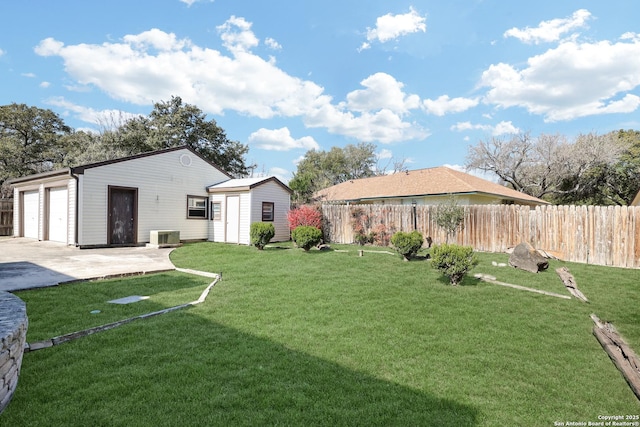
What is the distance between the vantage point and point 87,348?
3.59m

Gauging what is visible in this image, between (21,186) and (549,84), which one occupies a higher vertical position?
(549,84)

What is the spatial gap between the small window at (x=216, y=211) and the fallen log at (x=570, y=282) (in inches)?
513

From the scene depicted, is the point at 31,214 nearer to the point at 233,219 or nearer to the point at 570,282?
the point at 233,219

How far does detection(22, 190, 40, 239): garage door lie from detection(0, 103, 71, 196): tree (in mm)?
11648

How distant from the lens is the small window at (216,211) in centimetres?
1555

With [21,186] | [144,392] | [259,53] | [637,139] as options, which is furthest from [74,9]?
[637,139]

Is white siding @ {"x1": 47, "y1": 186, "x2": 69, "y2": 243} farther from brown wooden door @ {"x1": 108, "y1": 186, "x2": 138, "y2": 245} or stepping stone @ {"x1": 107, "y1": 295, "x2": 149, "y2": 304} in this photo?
stepping stone @ {"x1": 107, "y1": 295, "x2": 149, "y2": 304}

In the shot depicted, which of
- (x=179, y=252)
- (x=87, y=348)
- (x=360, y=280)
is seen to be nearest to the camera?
(x=87, y=348)

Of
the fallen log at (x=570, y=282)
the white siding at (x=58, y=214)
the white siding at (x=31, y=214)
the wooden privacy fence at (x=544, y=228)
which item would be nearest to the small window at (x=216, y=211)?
the white siding at (x=58, y=214)

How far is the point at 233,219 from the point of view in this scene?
1489 centimetres

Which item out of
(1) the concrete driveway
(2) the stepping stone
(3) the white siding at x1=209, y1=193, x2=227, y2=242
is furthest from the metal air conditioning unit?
(2) the stepping stone

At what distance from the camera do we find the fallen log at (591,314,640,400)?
10.8 ft

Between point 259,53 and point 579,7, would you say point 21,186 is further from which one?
point 579,7

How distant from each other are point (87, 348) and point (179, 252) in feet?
27.9
